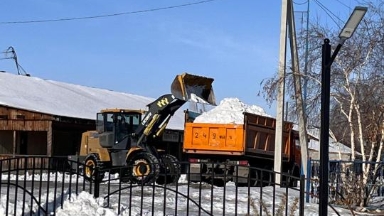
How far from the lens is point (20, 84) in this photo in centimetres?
4262

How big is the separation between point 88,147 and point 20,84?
52.6 feet

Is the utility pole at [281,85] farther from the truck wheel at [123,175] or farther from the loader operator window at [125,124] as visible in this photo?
the loader operator window at [125,124]

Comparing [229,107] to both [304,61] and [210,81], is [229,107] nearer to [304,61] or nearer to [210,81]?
[210,81]

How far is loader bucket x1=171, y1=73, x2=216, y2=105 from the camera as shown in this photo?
24219mm

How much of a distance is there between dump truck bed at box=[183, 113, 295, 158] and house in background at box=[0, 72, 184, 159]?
415 inches

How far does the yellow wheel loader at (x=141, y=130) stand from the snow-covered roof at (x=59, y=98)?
902 centimetres

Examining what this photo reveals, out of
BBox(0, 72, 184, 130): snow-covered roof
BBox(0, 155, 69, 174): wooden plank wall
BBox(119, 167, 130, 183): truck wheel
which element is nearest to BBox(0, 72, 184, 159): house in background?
BBox(0, 72, 184, 130): snow-covered roof

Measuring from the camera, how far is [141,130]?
25.9 metres

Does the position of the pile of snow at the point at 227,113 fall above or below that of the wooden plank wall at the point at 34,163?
above

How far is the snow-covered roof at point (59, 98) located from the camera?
123 feet

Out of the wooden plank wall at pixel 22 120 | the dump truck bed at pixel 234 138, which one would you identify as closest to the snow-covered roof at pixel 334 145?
the dump truck bed at pixel 234 138

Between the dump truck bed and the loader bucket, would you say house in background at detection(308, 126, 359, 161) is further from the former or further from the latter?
the loader bucket

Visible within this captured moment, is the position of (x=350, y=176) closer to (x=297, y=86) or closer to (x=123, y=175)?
(x=297, y=86)

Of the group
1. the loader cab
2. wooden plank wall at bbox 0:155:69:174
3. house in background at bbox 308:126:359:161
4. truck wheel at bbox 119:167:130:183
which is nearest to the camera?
wooden plank wall at bbox 0:155:69:174
